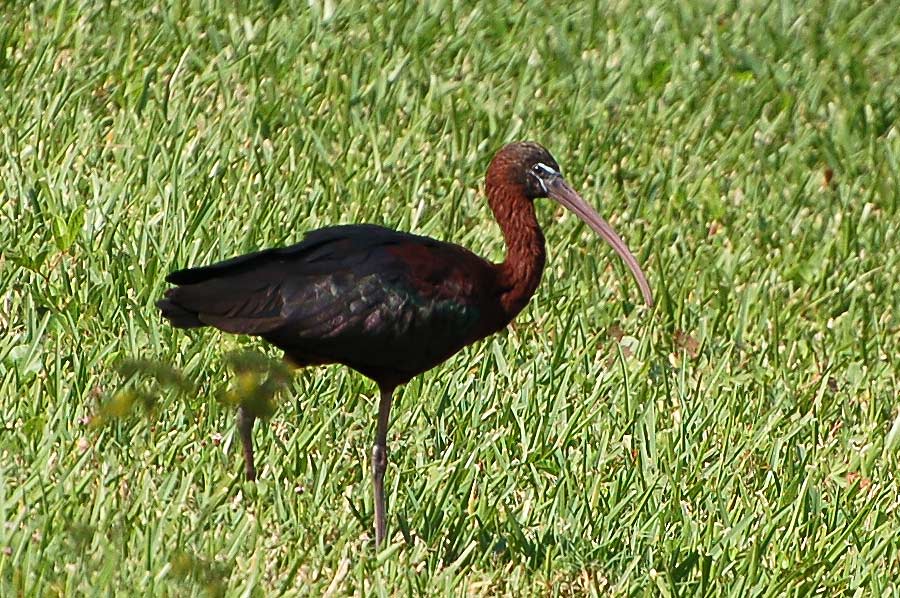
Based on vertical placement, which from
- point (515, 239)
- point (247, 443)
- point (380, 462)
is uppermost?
point (515, 239)

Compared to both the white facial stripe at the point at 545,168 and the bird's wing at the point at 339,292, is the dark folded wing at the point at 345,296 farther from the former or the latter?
the white facial stripe at the point at 545,168

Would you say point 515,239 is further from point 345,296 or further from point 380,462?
point 380,462

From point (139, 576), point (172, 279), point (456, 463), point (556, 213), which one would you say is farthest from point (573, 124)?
point (139, 576)

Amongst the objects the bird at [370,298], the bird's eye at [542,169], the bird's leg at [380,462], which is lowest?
the bird's leg at [380,462]

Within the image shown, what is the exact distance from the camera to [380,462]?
498cm

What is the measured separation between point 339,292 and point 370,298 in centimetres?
9

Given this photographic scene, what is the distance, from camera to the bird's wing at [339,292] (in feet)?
15.5

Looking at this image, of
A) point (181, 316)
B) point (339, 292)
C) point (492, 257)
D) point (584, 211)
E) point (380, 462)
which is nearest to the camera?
point (181, 316)

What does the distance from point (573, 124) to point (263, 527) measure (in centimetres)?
370

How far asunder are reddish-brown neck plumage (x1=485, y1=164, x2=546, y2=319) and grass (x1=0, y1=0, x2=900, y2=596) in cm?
61

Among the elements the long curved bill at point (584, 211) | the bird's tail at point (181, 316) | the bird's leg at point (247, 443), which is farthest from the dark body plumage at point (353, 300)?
the long curved bill at point (584, 211)

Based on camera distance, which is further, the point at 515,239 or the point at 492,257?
the point at 492,257

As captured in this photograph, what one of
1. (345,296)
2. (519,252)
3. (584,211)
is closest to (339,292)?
(345,296)

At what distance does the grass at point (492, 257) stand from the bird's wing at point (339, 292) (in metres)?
0.31
